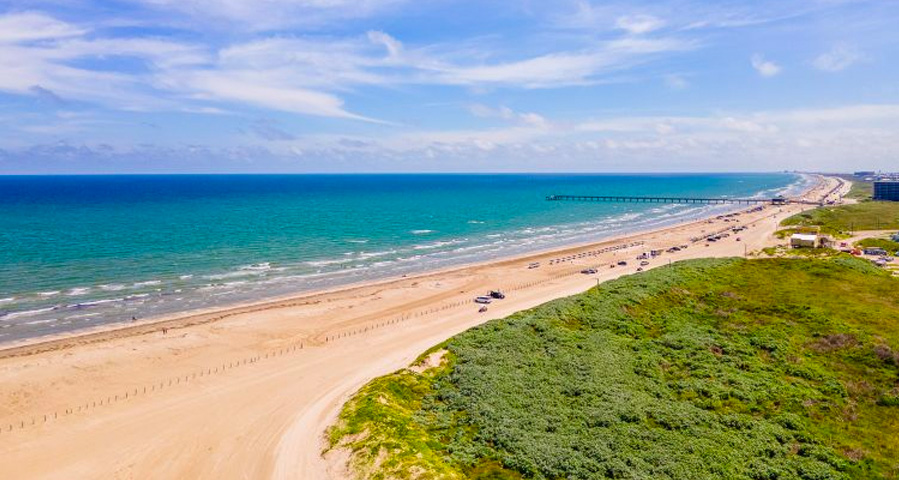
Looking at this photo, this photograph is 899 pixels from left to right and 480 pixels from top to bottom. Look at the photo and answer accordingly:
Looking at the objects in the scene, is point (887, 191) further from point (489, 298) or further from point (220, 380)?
point (220, 380)

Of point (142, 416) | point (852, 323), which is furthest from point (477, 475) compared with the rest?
point (852, 323)

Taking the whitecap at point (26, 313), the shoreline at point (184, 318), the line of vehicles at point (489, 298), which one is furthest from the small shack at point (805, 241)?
the whitecap at point (26, 313)

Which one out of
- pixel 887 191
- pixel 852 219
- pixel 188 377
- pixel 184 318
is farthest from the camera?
pixel 887 191

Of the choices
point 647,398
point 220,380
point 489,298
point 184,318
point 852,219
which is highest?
point 852,219

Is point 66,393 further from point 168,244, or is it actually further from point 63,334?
point 168,244

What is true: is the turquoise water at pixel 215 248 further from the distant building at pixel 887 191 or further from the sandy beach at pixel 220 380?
the distant building at pixel 887 191

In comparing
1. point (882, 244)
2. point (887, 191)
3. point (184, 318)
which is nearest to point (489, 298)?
point (184, 318)

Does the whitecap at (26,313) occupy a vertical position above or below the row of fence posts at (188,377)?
above

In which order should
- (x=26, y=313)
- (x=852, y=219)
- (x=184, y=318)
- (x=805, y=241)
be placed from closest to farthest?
(x=26, y=313) < (x=184, y=318) < (x=805, y=241) < (x=852, y=219)
